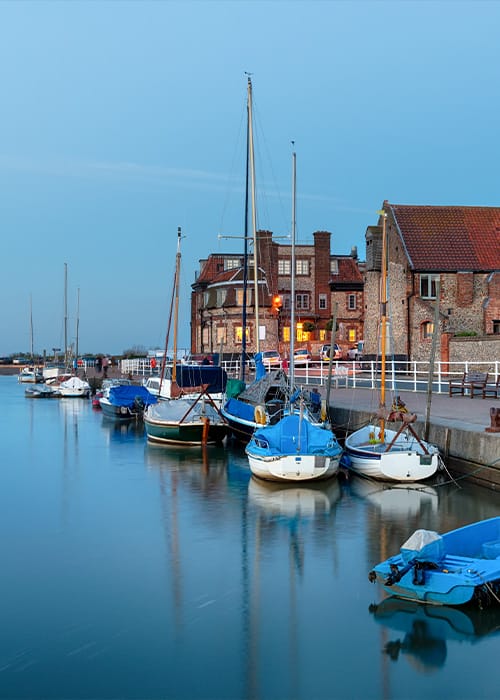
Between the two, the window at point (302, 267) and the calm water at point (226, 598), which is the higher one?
the window at point (302, 267)

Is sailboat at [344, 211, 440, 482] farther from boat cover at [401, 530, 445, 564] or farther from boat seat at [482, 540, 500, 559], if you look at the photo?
boat cover at [401, 530, 445, 564]

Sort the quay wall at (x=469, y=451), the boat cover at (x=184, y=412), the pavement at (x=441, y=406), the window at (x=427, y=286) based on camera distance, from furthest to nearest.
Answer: the window at (x=427, y=286)
the boat cover at (x=184, y=412)
the pavement at (x=441, y=406)
the quay wall at (x=469, y=451)

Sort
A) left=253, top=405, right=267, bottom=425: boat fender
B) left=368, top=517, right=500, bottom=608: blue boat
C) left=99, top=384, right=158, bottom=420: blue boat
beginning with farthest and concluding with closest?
1. left=99, top=384, right=158, bottom=420: blue boat
2. left=253, top=405, right=267, bottom=425: boat fender
3. left=368, top=517, right=500, bottom=608: blue boat

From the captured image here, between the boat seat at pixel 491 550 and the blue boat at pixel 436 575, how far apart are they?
306 millimetres

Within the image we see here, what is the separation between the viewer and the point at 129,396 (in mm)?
49281

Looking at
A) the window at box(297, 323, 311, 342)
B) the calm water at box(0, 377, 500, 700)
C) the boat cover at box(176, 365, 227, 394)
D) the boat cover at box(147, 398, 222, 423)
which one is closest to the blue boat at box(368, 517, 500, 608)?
the calm water at box(0, 377, 500, 700)

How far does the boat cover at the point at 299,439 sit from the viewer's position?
22.0m

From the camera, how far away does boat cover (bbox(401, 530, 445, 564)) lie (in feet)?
37.0

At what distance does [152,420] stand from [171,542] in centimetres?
1665

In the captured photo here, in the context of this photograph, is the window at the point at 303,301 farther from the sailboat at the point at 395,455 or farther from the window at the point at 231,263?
the sailboat at the point at 395,455

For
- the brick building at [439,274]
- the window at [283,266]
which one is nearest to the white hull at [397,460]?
the brick building at [439,274]

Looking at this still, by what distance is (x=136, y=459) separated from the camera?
30.7 metres

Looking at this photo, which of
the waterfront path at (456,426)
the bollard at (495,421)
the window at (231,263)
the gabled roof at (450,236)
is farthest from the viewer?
the window at (231,263)

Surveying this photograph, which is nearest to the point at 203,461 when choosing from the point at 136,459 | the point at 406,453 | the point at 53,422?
the point at 136,459
